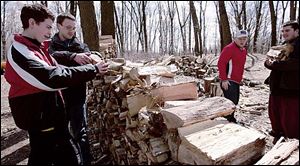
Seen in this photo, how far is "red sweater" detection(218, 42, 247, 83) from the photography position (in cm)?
458

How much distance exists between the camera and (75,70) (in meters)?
2.59

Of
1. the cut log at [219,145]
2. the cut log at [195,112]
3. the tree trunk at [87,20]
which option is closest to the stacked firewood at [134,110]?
the cut log at [195,112]

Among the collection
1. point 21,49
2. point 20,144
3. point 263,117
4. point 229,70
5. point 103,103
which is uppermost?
point 21,49

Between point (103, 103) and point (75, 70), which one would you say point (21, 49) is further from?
point (103, 103)

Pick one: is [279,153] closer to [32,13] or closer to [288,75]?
[288,75]

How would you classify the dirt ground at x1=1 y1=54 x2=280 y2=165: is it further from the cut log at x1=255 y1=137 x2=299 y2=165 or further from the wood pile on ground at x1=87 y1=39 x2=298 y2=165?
the cut log at x1=255 y1=137 x2=299 y2=165

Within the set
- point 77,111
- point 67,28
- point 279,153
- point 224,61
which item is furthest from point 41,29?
point 224,61

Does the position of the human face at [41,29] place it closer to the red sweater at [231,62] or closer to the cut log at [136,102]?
the cut log at [136,102]

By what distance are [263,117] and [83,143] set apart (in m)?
2.95

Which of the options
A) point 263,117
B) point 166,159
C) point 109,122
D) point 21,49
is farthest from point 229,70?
point 21,49

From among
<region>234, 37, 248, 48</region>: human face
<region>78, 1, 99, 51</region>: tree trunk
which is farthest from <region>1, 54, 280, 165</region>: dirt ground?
<region>78, 1, 99, 51</region>: tree trunk

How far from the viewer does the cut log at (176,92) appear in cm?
340

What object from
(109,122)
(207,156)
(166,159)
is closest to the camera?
(207,156)

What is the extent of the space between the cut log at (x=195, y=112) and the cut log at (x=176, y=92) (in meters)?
0.58
